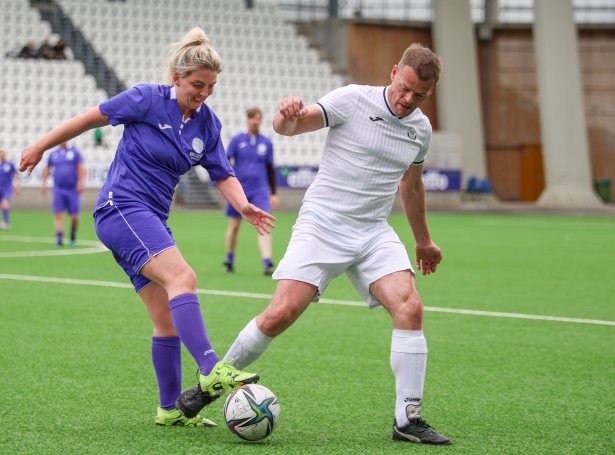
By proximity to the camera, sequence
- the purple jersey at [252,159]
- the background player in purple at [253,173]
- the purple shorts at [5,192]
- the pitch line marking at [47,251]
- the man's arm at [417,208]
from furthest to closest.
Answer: the purple shorts at [5,192]
the pitch line marking at [47,251]
the purple jersey at [252,159]
the background player in purple at [253,173]
the man's arm at [417,208]

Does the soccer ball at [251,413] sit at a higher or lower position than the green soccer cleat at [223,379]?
lower

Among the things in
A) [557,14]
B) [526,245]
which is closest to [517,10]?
[557,14]

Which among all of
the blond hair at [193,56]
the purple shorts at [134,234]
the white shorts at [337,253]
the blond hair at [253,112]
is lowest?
the white shorts at [337,253]

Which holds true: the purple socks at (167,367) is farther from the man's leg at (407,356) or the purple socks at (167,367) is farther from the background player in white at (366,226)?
the man's leg at (407,356)

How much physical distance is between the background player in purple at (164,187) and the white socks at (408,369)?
2.75ft

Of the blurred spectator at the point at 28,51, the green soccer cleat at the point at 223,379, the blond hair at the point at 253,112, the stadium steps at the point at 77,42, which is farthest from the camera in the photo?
the stadium steps at the point at 77,42

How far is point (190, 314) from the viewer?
16.1 ft

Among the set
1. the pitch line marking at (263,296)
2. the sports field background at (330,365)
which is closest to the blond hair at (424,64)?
the sports field background at (330,365)

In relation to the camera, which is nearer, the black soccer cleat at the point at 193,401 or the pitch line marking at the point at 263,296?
the black soccer cleat at the point at 193,401

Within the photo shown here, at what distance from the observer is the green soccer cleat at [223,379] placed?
4699mm

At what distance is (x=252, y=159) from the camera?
14055 millimetres

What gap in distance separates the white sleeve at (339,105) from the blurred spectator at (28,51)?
31672 mm

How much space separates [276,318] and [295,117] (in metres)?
0.99

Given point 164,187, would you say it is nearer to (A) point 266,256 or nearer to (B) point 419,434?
(B) point 419,434
